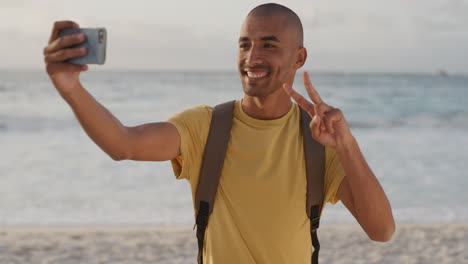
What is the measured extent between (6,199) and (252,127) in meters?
8.08

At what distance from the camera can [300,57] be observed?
2707mm

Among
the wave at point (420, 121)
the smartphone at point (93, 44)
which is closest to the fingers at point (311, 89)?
the smartphone at point (93, 44)

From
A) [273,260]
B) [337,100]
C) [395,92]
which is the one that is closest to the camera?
[273,260]

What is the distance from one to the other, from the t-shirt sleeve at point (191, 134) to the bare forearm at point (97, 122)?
0.30 meters

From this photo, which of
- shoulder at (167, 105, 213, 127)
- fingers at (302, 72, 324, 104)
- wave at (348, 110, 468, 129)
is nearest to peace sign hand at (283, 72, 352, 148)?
fingers at (302, 72, 324, 104)

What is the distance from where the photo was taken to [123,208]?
366 inches

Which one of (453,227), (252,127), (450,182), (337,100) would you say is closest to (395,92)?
(337,100)

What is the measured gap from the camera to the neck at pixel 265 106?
8.58 ft

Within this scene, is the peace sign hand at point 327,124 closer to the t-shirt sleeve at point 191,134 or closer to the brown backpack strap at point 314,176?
the brown backpack strap at point 314,176

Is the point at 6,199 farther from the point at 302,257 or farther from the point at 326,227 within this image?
the point at 302,257

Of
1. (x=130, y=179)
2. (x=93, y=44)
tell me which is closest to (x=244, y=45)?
(x=93, y=44)

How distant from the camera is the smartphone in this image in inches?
67.8

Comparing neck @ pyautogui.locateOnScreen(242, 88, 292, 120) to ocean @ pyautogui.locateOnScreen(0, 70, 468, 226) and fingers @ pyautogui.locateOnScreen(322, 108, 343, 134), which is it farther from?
ocean @ pyautogui.locateOnScreen(0, 70, 468, 226)

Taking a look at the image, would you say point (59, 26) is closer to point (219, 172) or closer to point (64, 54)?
point (64, 54)
